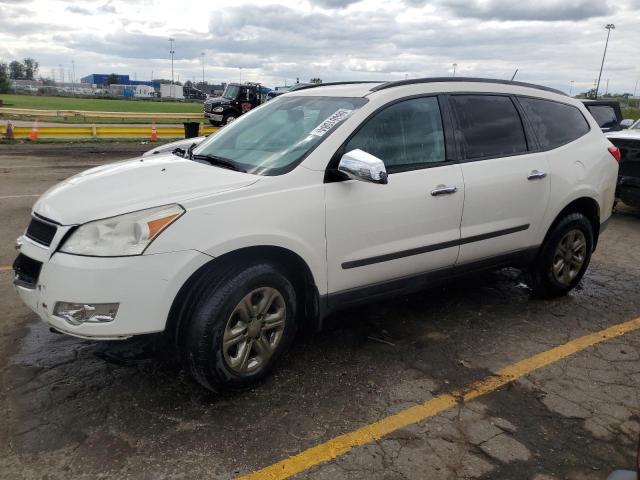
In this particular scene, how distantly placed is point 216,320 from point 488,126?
2546 millimetres

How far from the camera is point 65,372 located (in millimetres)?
3375

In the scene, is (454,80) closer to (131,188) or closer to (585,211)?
(585,211)

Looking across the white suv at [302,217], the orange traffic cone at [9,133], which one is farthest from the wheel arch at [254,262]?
the orange traffic cone at [9,133]

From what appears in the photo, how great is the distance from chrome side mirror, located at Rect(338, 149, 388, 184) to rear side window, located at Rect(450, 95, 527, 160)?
3.65ft

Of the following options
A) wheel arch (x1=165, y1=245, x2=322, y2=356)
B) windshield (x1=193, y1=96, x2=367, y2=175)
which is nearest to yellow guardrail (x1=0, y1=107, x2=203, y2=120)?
windshield (x1=193, y1=96, x2=367, y2=175)

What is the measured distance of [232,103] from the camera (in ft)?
→ 89.1

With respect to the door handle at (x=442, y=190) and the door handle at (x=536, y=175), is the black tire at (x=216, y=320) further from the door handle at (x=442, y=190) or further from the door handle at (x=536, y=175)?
the door handle at (x=536, y=175)

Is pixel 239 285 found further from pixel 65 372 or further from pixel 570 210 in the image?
pixel 570 210

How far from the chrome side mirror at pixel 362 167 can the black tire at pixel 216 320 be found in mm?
699

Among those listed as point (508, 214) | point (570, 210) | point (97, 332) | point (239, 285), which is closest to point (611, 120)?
point (570, 210)

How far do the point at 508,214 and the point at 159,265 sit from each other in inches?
105

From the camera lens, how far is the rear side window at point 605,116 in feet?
32.8

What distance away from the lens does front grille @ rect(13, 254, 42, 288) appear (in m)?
2.86

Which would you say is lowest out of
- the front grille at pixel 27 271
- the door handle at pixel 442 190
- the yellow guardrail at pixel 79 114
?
the front grille at pixel 27 271
